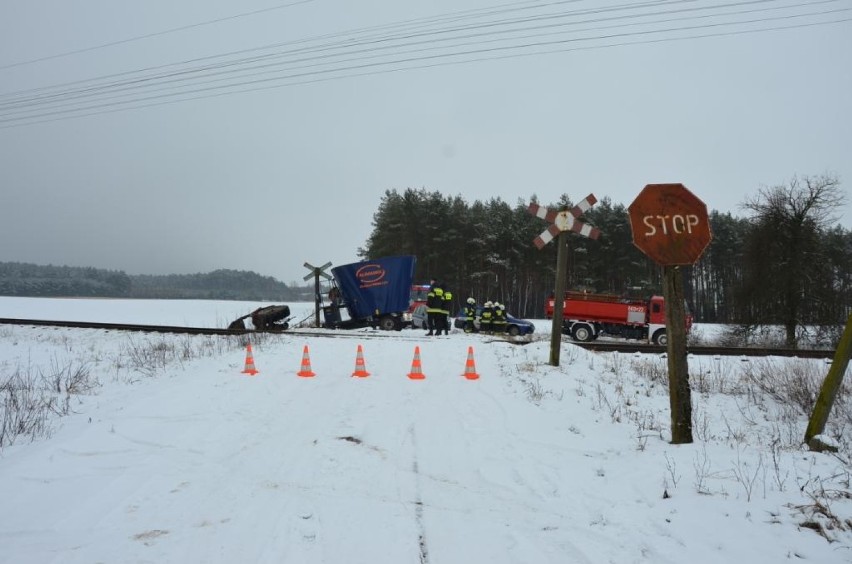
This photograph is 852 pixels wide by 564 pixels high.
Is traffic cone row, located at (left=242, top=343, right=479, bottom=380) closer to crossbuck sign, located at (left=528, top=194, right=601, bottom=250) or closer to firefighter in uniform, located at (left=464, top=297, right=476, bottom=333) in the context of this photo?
crossbuck sign, located at (left=528, top=194, right=601, bottom=250)

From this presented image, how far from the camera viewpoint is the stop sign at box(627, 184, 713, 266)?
15.2 ft

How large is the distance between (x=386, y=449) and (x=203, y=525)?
196cm

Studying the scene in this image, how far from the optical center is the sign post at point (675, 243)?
4652mm

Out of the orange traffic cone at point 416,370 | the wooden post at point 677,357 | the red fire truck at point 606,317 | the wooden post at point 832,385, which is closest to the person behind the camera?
the wooden post at point 832,385

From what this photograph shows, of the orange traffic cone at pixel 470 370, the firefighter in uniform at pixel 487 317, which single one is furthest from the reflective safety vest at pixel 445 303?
the orange traffic cone at pixel 470 370

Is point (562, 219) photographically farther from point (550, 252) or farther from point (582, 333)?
point (550, 252)

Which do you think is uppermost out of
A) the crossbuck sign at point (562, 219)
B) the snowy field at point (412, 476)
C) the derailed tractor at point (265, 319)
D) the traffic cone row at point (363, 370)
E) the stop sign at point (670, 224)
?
the crossbuck sign at point (562, 219)

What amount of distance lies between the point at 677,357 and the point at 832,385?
1383 mm

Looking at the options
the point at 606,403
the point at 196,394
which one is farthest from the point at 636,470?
the point at 196,394

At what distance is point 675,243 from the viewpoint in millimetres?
4680

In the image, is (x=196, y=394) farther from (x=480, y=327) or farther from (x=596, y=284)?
(x=596, y=284)

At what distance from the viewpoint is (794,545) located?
2.79 metres

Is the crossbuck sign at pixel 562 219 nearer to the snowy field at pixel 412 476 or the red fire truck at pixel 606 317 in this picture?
the snowy field at pixel 412 476

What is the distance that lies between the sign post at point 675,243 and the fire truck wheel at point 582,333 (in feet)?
58.7
